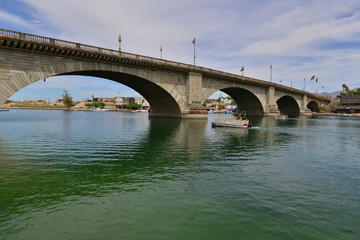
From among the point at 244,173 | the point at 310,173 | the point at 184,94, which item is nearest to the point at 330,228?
the point at 244,173

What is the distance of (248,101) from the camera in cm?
8675

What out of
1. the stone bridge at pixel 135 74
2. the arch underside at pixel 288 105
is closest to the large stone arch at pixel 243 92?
the stone bridge at pixel 135 74

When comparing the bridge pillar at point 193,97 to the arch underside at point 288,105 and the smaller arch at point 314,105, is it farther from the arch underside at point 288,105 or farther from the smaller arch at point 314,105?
the smaller arch at point 314,105

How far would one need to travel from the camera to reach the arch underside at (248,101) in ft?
262

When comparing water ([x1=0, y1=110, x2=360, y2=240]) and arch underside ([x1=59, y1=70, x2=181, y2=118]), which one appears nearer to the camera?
water ([x1=0, y1=110, x2=360, y2=240])

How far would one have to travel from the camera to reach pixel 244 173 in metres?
13.8

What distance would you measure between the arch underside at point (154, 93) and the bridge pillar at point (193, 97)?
2.33 meters

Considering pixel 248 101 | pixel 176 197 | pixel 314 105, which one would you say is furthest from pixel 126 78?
pixel 314 105

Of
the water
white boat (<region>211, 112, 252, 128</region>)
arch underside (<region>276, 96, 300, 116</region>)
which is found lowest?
the water

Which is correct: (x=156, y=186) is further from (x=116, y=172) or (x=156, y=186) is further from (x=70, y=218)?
(x=70, y=218)

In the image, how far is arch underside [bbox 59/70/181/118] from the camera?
4705 cm

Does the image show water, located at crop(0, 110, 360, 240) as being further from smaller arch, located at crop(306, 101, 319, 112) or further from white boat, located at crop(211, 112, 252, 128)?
smaller arch, located at crop(306, 101, 319, 112)

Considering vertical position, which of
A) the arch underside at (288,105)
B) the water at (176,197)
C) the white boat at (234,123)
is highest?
the arch underside at (288,105)

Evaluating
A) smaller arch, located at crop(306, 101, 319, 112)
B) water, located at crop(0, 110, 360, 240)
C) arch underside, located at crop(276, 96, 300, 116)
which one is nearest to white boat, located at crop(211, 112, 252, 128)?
water, located at crop(0, 110, 360, 240)
